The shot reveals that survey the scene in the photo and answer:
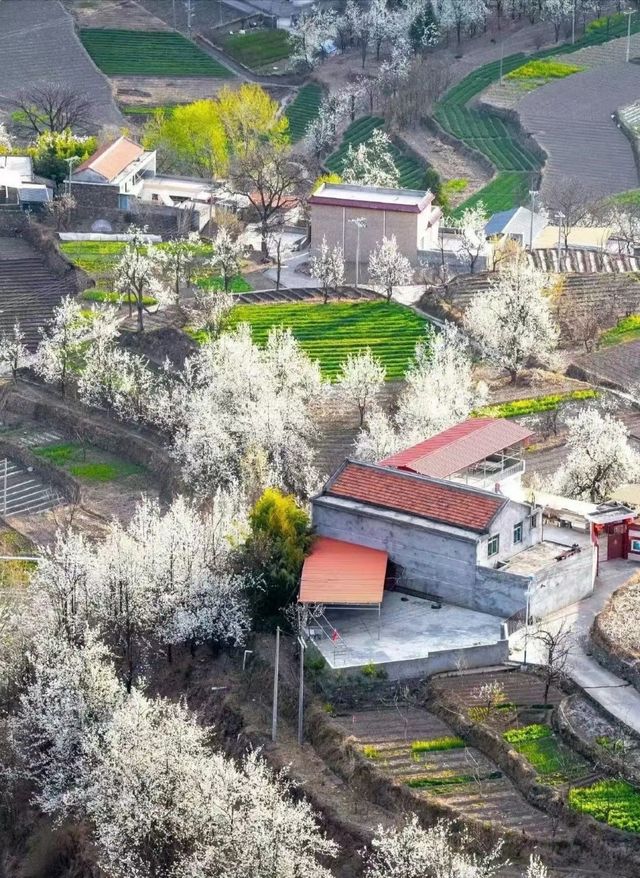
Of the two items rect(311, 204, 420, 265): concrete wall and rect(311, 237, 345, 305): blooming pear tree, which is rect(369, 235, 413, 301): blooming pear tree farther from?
rect(311, 204, 420, 265): concrete wall

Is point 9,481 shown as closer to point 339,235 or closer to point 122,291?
point 122,291

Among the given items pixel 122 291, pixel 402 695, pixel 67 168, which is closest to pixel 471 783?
pixel 402 695

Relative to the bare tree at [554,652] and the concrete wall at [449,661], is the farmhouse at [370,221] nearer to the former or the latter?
the bare tree at [554,652]

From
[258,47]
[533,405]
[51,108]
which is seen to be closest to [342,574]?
[533,405]

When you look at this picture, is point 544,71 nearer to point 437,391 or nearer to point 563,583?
point 437,391

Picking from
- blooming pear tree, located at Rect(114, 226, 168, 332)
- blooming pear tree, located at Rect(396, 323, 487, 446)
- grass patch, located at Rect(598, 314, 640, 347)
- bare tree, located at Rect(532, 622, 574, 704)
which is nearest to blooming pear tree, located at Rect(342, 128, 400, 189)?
blooming pear tree, located at Rect(114, 226, 168, 332)

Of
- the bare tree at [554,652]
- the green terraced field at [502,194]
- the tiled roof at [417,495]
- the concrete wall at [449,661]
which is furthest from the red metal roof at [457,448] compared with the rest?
the green terraced field at [502,194]
